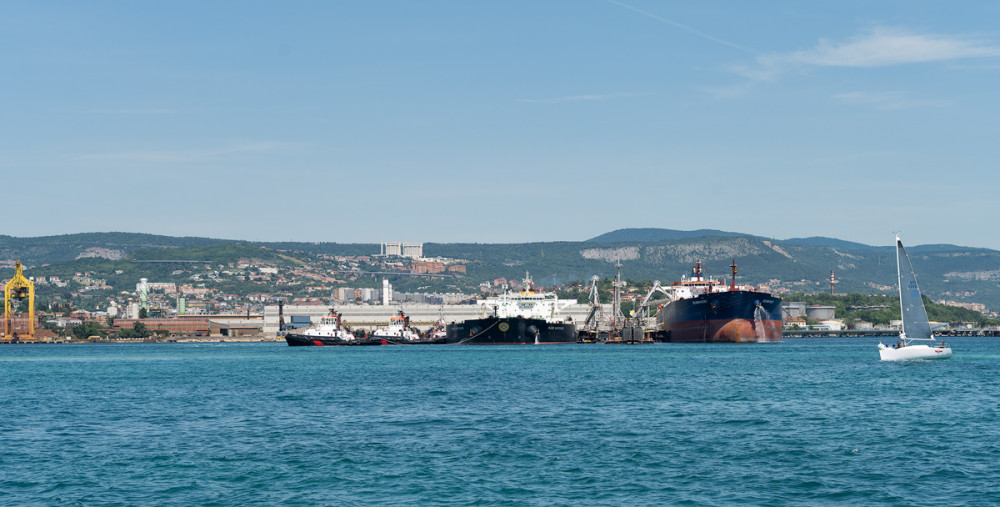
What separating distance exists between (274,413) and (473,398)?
965 centimetres

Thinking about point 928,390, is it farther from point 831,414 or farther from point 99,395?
point 99,395

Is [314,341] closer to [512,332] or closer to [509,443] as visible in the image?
[512,332]

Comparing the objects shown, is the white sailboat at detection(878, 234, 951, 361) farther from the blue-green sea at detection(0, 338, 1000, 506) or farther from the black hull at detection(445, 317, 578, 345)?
the black hull at detection(445, 317, 578, 345)

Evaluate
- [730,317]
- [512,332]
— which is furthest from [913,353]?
[512,332]

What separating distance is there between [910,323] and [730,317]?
2479 inches

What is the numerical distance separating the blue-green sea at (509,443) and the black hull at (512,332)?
89.3 metres

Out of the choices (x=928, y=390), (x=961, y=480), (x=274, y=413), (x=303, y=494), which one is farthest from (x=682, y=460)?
(x=928, y=390)

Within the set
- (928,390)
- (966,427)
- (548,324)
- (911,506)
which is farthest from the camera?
(548,324)

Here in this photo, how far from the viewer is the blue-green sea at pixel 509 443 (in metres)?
26.5

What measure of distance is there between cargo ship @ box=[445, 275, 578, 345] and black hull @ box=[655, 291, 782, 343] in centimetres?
1815

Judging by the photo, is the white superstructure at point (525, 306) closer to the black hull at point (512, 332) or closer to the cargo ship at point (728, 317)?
the black hull at point (512, 332)

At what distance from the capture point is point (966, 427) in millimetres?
38000

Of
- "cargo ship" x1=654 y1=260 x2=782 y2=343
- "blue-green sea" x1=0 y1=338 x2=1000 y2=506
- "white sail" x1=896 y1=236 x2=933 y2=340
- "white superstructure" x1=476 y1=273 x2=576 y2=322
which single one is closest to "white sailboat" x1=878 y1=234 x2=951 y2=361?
"white sail" x1=896 y1=236 x2=933 y2=340

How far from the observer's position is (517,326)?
149250 mm
